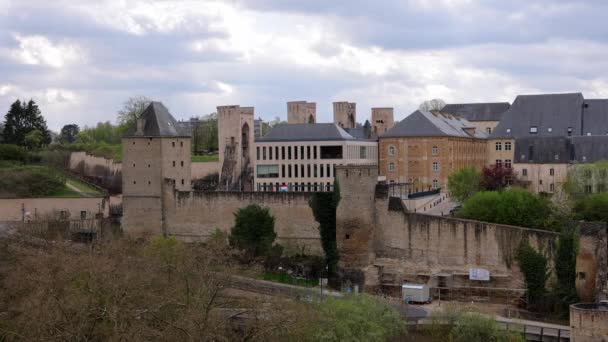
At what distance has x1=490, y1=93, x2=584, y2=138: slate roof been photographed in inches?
2532

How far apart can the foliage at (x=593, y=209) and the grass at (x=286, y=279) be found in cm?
1251

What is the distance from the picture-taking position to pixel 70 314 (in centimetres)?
2886

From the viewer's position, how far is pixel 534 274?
38.5 metres

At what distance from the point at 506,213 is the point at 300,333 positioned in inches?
643

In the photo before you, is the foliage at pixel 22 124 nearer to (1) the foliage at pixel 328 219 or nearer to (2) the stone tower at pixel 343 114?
(2) the stone tower at pixel 343 114

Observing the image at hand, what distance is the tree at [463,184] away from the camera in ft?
181

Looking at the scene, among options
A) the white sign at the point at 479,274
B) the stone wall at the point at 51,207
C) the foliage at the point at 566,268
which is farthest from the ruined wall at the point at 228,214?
the foliage at the point at 566,268

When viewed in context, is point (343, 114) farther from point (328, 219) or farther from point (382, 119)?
point (328, 219)

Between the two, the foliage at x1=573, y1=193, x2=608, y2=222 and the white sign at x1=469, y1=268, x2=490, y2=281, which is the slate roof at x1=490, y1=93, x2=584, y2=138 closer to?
the foliage at x1=573, y1=193, x2=608, y2=222

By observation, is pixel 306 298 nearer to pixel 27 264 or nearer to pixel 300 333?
pixel 300 333

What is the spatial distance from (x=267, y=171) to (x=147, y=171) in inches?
620

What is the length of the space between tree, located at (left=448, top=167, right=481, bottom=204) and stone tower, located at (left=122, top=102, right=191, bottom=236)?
15.8m

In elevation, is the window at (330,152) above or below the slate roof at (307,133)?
below

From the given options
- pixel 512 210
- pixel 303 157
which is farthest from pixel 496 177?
pixel 512 210
